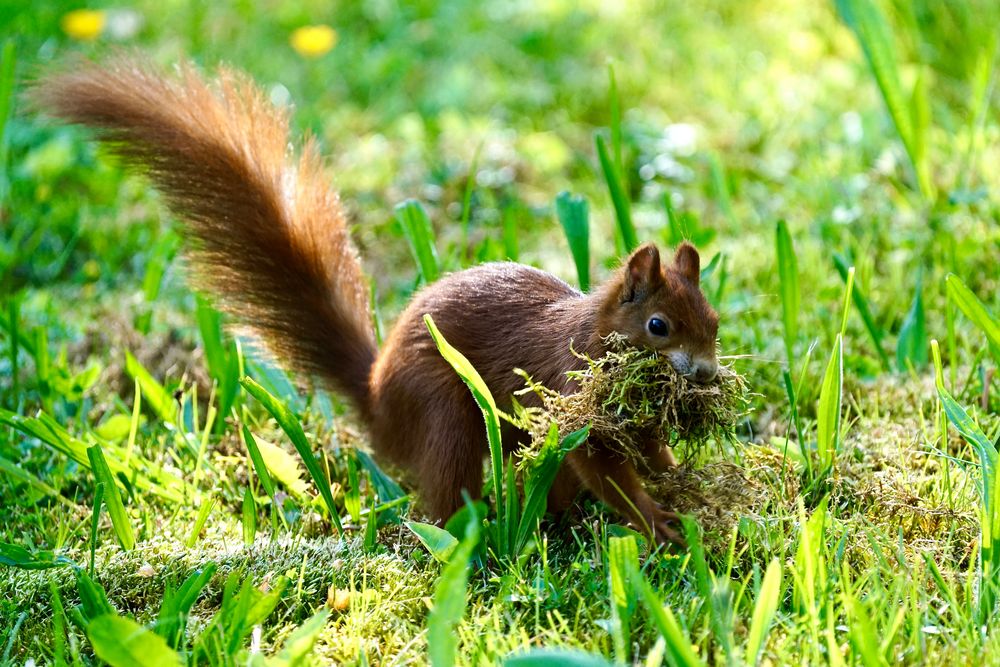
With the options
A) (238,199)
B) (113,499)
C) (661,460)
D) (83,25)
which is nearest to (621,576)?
(661,460)

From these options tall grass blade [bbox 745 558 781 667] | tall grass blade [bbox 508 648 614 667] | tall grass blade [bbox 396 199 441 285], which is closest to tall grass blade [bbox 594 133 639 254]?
tall grass blade [bbox 396 199 441 285]

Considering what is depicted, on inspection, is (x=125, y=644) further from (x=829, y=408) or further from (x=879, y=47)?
(x=879, y=47)

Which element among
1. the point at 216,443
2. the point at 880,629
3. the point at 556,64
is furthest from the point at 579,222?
the point at 556,64

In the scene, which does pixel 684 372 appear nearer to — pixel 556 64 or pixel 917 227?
pixel 917 227

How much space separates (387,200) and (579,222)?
4.75 ft

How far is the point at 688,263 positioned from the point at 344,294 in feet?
2.75

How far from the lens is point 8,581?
82.7 inches

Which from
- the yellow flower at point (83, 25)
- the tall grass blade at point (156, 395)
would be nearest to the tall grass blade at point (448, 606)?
the tall grass blade at point (156, 395)

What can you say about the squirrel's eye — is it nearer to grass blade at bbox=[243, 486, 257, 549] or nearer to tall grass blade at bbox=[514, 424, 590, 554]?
tall grass blade at bbox=[514, 424, 590, 554]

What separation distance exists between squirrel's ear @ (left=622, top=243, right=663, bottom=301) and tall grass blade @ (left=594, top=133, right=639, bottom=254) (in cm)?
56

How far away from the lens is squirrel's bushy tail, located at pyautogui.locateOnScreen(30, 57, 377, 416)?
247cm

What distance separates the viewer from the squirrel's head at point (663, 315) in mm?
2064

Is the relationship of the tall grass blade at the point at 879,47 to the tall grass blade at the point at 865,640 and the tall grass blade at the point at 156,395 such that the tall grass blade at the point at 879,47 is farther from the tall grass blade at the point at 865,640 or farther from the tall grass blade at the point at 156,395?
the tall grass blade at the point at 156,395

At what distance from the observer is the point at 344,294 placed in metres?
2.62
